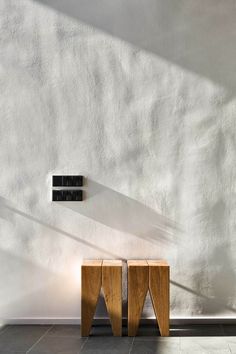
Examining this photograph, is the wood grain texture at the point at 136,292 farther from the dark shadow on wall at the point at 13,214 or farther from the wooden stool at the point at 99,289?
the dark shadow on wall at the point at 13,214

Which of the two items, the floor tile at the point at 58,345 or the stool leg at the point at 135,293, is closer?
the floor tile at the point at 58,345

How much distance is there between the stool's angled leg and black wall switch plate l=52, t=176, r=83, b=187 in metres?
0.77

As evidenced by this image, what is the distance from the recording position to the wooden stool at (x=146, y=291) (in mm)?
4254

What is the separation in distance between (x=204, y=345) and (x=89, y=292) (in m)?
0.97

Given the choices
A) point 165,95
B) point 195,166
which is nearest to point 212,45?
point 165,95

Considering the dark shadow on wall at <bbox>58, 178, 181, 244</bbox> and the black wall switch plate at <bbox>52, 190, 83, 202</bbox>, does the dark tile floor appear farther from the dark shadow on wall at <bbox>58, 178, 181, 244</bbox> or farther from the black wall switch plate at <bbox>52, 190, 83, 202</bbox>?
the black wall switch plate at <bbox>52, 190, 83, 202</bbox>

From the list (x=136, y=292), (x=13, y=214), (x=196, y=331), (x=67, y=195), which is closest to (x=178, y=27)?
(x=67, y=195)

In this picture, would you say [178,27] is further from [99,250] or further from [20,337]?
[20,337]

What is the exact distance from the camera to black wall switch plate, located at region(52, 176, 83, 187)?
4648 mm

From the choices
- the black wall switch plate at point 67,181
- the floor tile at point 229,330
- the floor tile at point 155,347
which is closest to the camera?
the floor tile at point 155,347

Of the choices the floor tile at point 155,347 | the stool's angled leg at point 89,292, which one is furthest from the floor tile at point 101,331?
the floor tile at point 155,347

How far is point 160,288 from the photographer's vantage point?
4258 millimetres

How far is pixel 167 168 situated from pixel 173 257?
780mm

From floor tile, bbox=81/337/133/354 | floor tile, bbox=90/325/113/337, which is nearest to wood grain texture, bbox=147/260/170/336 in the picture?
floor tile, bbox=81/337/133/354
